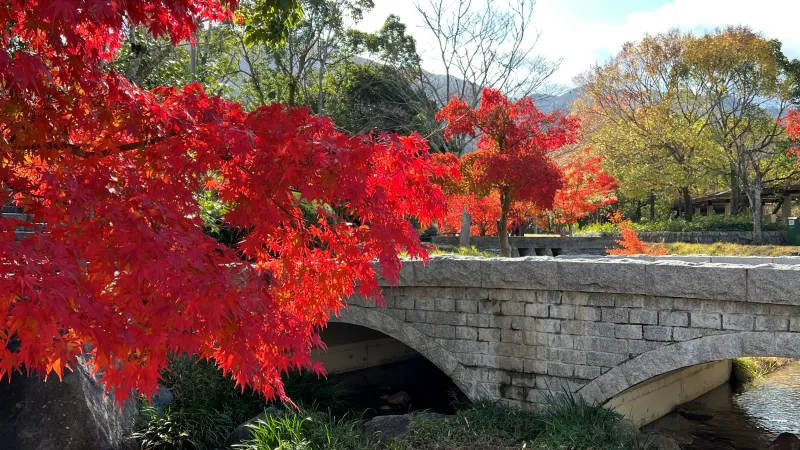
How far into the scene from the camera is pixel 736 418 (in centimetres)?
992

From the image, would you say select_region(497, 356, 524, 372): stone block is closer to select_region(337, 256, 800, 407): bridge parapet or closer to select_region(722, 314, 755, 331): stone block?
select_region(337, 256, 800, 407): bridge parapet

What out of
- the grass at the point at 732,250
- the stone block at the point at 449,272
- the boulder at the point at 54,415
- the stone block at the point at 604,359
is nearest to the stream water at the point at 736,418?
the stone block at the point at 604,359

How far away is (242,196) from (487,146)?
841cm

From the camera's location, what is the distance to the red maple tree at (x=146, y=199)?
327 centimetres

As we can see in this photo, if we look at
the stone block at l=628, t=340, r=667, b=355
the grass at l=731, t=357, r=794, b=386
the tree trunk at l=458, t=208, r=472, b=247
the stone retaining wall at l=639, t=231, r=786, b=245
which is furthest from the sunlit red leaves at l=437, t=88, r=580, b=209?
the stone retaining wall at l=639, t=231, r=786, b=245

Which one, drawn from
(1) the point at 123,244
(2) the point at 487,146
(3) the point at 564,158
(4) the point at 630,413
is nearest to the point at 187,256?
(1) the point at 123,244

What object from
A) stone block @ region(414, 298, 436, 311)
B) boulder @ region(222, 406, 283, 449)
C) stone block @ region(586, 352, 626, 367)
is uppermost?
stone block @ region(414, 298, 436, 311)

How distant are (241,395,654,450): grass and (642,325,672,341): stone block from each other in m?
0.95

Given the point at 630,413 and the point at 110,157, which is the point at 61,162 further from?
the point at 630,413

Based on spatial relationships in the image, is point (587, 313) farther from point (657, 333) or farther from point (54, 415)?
point (54, 415)

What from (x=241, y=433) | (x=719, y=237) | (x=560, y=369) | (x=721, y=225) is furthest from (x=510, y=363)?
(x=721, y=225)

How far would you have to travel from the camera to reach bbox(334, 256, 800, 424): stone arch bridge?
21.4 feet

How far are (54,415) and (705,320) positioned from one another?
6.65 metres

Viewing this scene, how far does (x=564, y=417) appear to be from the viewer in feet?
24.1
